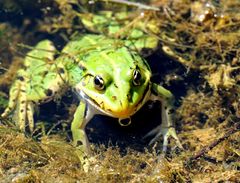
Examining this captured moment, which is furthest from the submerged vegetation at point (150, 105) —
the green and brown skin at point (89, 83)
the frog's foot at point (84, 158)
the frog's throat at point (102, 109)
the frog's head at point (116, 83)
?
the frog's head at point (116, 83)

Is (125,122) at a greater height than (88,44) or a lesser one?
lesser

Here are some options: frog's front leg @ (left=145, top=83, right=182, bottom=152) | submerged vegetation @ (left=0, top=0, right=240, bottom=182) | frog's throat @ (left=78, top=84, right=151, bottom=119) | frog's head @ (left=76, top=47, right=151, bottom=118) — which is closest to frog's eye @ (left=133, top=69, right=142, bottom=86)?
frog's head @ (left=76, top=47, right=151, bottom=118)

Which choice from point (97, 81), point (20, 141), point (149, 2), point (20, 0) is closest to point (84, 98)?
point (97, 81)

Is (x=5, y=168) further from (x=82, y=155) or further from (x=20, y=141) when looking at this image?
(x=82, y=155)

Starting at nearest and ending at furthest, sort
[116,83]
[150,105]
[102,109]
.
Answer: [116,83], [102,109], [150,105]

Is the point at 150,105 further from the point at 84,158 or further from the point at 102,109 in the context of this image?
the point at 84,158

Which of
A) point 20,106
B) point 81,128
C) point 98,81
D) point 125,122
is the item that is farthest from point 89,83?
point 20,106

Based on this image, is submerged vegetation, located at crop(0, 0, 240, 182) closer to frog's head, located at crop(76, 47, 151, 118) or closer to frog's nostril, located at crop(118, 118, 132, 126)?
frog's nostril, located at crop(118, 118, 132, 126)

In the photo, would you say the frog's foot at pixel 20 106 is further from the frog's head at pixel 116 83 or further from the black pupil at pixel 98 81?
the black pupil at pixel 98 81
